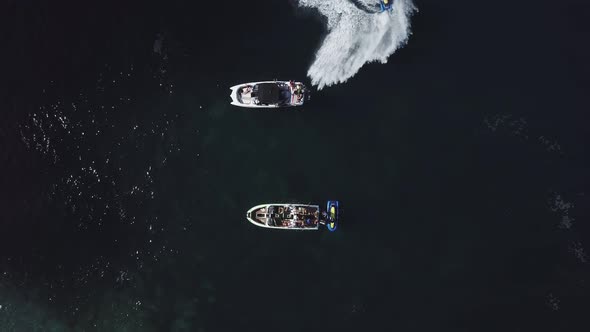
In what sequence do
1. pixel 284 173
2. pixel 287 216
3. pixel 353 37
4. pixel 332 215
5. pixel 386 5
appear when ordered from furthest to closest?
pixel 284 173
pixel 353 37
pixel 386 5
pixel 287 216
pixel 332 215

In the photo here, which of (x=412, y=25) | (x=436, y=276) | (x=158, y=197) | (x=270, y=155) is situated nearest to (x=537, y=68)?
(x=412, y=25)

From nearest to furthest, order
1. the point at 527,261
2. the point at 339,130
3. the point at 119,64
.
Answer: the point at 527,261
the point at 339,130
the point at 119,64

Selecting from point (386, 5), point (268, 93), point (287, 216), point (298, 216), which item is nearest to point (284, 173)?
point (287, 216)

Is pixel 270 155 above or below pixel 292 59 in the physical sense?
below

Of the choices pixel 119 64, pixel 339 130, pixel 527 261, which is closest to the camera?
pixel 527 261

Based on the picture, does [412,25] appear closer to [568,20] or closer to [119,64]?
[568,20]

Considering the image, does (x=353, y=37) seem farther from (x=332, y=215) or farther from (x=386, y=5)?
(x=332, y=215)
